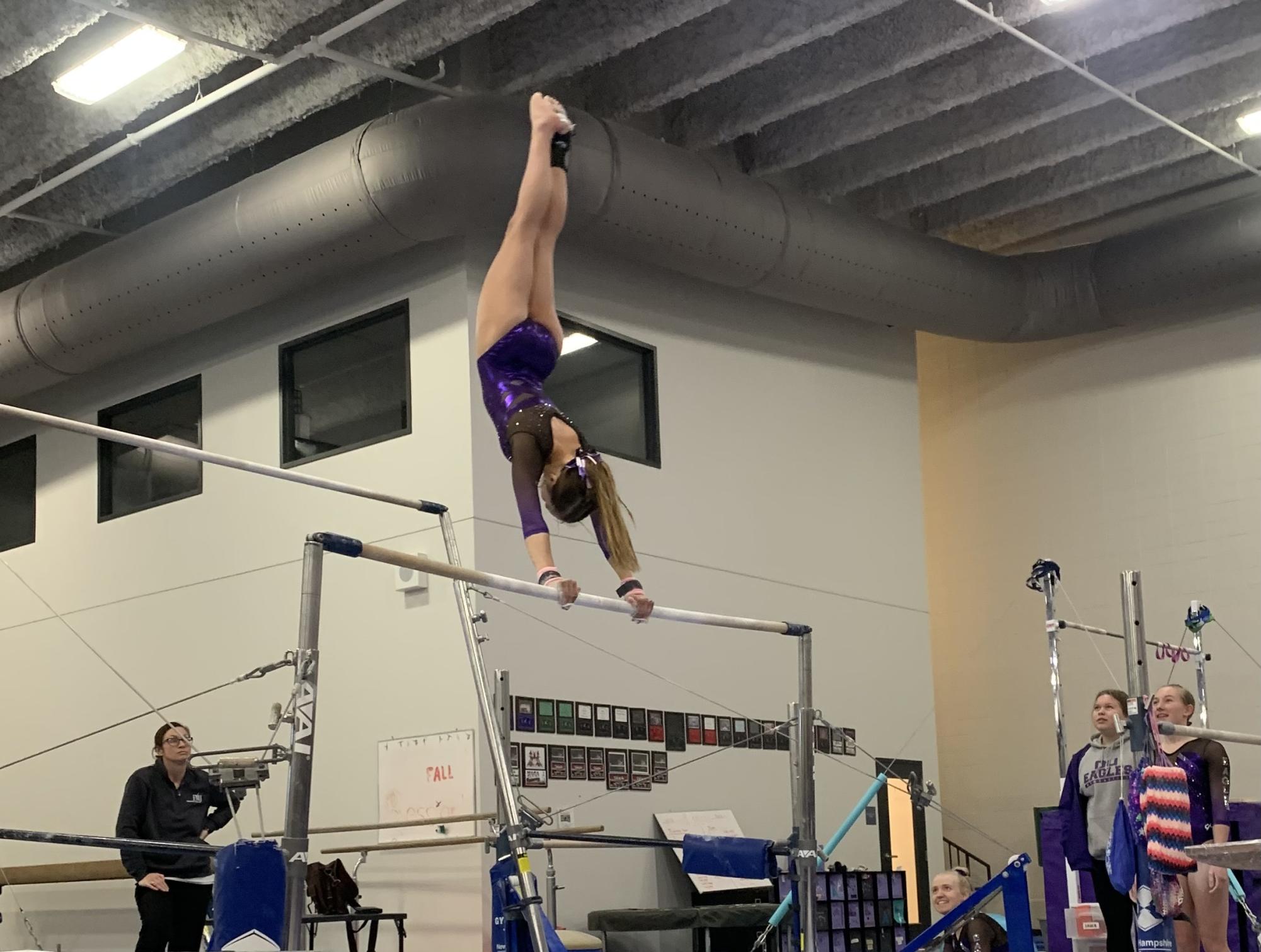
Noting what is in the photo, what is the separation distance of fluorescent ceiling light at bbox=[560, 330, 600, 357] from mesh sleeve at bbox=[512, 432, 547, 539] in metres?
3.99

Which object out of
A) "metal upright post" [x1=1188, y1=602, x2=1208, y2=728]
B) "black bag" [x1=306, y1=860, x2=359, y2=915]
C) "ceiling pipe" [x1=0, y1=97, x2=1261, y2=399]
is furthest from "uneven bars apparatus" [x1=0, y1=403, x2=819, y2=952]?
"metal upright post" [x1=1188, y1=602, x2=1208, y2=728]

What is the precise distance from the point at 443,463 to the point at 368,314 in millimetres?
1185

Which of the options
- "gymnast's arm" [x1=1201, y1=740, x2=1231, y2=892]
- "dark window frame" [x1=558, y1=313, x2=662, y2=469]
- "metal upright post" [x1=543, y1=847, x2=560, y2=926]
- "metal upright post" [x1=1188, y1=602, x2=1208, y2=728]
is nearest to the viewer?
"gymnast's arm" [x1=1201, y1=740, x2=1231, y2=892]

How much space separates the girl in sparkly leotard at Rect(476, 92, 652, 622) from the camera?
500 centimetres

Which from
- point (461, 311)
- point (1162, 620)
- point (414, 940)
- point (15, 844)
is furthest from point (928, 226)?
point (15, 844)

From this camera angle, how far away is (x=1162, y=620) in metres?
10.5

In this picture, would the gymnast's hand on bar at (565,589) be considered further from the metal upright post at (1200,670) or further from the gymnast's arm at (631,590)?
the metal upright post at (1200,670)

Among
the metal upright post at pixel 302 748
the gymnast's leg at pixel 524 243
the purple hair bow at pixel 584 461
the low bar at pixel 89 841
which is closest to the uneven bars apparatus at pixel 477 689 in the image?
the metal upright post at pixel 302 748

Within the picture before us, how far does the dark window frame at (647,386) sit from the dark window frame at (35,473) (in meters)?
4.23

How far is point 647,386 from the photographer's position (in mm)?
9203

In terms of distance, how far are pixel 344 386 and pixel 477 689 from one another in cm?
371

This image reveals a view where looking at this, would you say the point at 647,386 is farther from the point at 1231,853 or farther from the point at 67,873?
the point at 1231,853

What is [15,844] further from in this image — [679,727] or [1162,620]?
[1162,620]

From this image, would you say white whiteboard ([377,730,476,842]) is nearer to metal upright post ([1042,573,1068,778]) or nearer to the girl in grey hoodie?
the girl in grey hoodie
